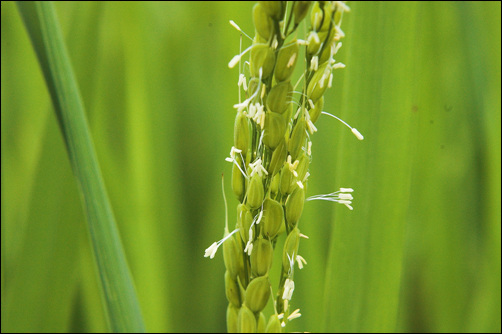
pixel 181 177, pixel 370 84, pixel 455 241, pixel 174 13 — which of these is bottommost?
pixel 455 241

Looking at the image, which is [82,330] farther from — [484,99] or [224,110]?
[484,99]

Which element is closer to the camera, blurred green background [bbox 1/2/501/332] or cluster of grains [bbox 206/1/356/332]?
cluster of grains [bbox 206/1/356/332]

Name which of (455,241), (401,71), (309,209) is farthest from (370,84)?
(455,241)

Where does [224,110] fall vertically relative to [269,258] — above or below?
above

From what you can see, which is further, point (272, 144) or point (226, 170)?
point (226, 170)

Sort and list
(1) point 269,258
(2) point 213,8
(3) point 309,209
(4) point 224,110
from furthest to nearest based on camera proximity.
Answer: (2) point 213,8, (4) point 224,110, (3) point 309,209, (1) point 269,258
